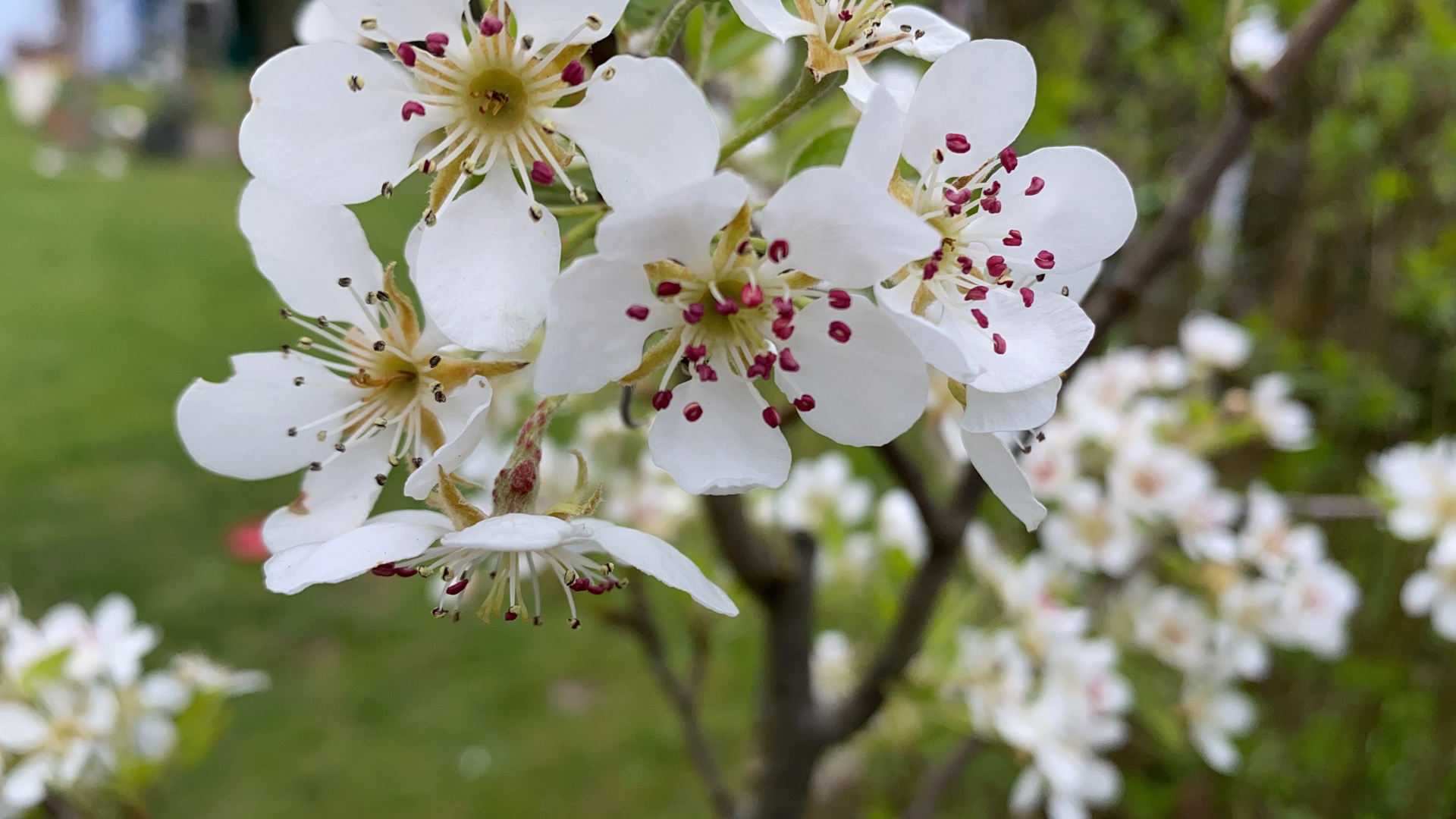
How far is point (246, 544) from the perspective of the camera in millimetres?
3074

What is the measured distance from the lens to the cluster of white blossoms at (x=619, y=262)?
400 millimetres

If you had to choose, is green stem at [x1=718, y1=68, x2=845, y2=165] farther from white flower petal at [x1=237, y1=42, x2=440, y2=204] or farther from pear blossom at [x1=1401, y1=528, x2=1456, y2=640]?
pear blossom at [x1=1401, y1=528, x2=1456, y2=640]

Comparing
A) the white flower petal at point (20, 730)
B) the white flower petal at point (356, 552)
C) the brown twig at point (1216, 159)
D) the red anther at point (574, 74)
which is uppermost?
the red anther at point (574, 74)

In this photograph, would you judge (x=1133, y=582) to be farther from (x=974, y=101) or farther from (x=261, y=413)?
(x=261, y=413)

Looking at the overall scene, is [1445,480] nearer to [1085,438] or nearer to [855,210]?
[1085,438]

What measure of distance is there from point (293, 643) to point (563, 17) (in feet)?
8.93

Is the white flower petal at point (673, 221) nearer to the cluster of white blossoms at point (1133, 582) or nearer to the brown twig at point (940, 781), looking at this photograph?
the cluster of white blossoms at point (1133, 582)

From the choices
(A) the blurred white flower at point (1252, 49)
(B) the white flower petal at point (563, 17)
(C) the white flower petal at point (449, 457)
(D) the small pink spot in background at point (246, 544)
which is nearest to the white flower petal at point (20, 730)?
(C) the white flower petal at point (449, 457)

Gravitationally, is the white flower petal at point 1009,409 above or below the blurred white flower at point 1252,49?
above

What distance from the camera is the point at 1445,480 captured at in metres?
1.10

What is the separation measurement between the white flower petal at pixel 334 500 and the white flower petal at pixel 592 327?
0.56 feet

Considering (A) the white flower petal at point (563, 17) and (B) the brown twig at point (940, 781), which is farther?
(B) the brown twig at point (940, 781)

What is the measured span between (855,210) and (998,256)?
138 millimetres

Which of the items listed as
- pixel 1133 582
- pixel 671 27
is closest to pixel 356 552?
pixel 671 27
